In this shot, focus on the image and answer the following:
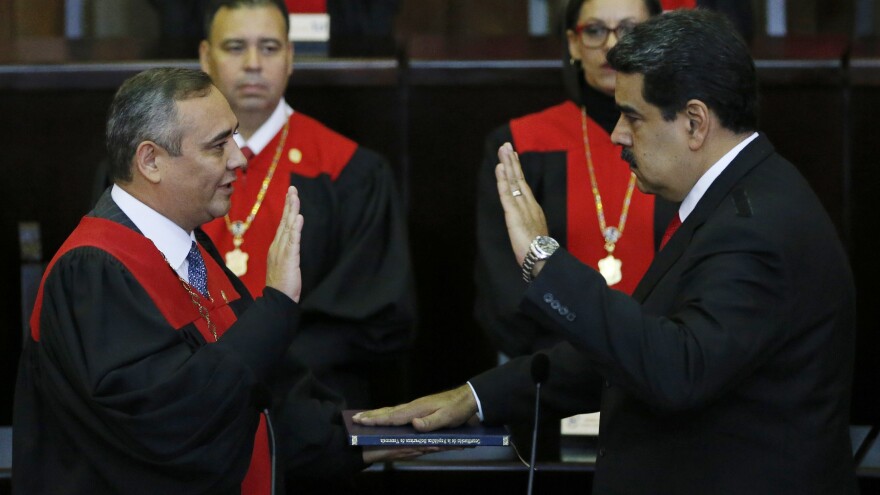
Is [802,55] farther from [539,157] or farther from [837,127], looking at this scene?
[539,157]

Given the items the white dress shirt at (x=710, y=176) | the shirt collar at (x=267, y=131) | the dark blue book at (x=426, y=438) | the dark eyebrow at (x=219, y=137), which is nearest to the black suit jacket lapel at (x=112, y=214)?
the dark eyebrow at (x=219, y=137)

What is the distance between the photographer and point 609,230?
4.13m

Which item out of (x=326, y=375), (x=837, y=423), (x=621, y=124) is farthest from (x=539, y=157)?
(x=837, y=423)

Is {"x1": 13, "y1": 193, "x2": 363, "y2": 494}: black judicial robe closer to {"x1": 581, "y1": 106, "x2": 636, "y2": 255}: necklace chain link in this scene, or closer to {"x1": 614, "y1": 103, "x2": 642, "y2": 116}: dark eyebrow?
{"x1": 614, "y1": 103, "x2": 642, "y2": 116}: dark eyebrow

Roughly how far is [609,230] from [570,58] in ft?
1.88

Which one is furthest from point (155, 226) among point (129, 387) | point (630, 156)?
point (630, 156)

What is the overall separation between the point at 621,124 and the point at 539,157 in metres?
1.45

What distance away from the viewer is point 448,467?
3.76 m

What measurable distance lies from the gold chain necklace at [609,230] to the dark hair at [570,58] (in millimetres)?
155

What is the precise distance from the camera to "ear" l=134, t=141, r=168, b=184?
111 inches

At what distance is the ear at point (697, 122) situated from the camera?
2.62 metres

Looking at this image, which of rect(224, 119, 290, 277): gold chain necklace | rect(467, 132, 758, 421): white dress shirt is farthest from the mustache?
rect(224, 119, 290, 277): gold chain necklace

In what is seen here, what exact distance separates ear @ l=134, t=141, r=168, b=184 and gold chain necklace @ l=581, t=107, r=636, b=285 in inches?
63.3

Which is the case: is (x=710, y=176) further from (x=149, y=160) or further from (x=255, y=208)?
(x=255, y=208)
